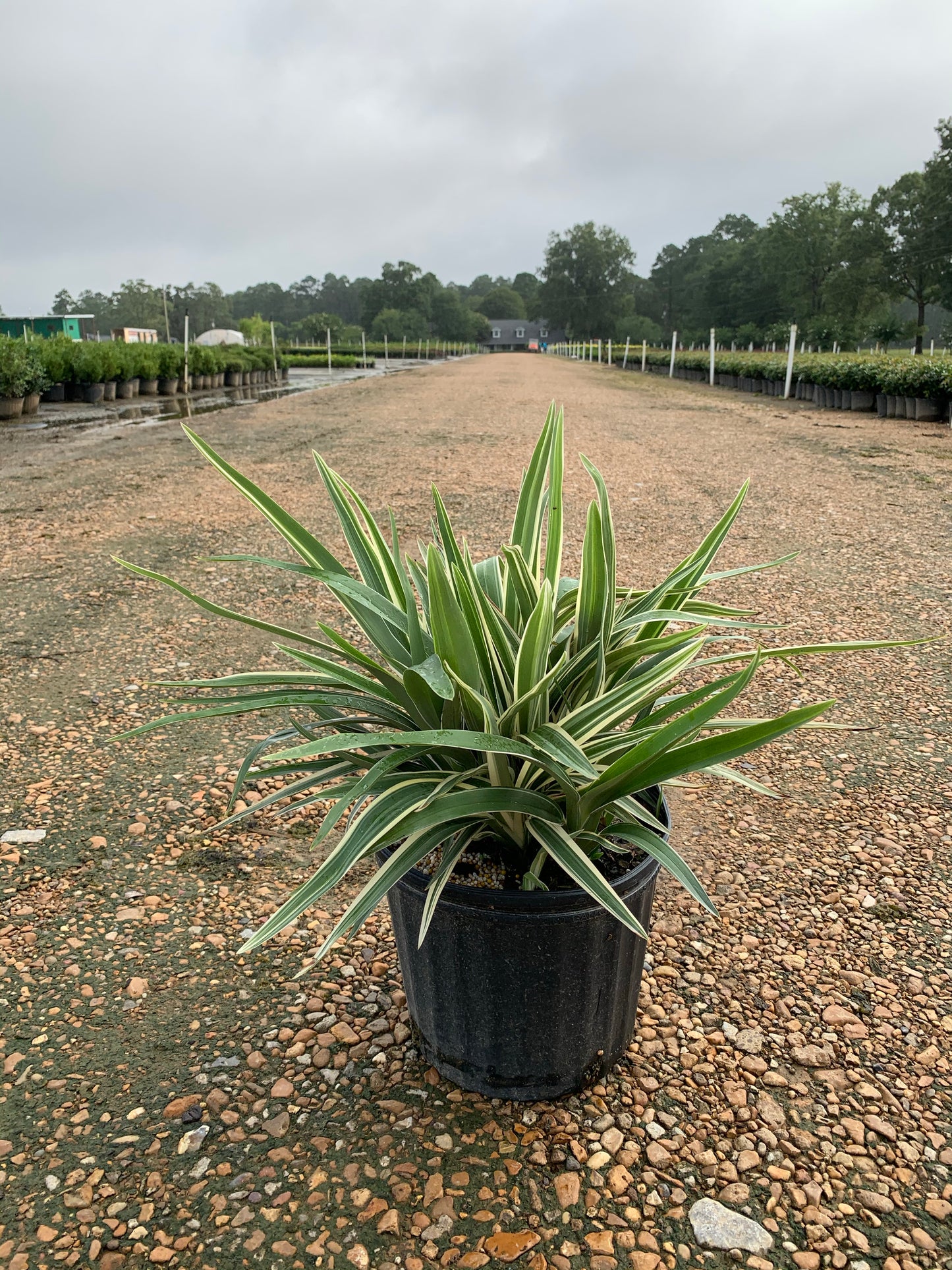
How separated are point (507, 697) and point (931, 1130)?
94cm

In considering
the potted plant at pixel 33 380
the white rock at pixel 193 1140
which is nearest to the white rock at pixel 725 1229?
the white rock at pixel 193 1140

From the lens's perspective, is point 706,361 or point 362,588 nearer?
point 362,588

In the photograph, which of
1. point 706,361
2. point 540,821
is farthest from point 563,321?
point 540,821

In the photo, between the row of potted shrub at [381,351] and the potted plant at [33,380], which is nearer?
the potted plant at [33,380]

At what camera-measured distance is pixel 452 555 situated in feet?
4.89

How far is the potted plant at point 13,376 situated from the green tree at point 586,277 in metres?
82.8

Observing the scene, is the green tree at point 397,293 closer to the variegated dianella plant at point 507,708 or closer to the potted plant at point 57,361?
the potted plant at point 57,361

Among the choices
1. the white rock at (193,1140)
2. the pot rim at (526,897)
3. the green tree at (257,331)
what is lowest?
the white rock at (193,1140)

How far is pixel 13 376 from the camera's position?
1166 centimetres

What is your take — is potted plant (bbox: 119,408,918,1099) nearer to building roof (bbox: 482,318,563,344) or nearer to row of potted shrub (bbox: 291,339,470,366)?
row of potted shrub (bbox: 291,339,470,366)

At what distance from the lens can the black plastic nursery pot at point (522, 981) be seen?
49.7 inches

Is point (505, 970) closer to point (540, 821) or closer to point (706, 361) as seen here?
point (540, 821)

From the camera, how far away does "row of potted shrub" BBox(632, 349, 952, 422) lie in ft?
36.9

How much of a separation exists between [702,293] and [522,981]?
74.7 metres
